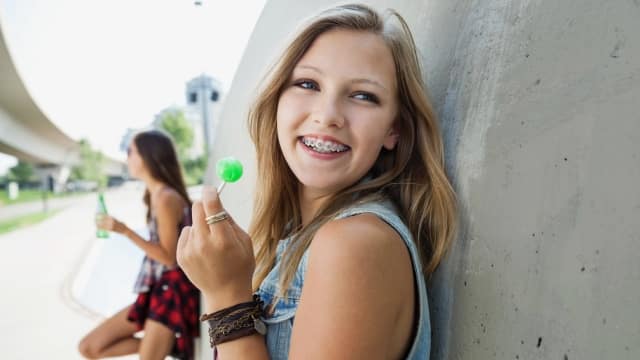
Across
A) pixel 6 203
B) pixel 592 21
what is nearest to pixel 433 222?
pixel 592 21

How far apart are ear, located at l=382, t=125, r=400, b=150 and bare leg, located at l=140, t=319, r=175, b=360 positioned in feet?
6.47

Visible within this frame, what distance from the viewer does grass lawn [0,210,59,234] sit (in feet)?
44.3

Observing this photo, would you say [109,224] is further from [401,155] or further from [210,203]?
[401,155]

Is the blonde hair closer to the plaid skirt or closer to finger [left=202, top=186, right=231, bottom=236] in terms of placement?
finger [left=202, top=186, right=231, bottom=236]

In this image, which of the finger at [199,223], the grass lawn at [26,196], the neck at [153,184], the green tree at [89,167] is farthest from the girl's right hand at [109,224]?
the green tree at [89,167]

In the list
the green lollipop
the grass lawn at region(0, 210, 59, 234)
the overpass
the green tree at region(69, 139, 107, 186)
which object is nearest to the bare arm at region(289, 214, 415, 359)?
the green lollipop

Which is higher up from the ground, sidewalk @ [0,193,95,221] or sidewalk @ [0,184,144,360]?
sidewalk @ [0,184,144,360]

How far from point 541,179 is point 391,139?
0.36 m

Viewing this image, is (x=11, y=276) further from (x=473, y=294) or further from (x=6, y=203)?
(x=6, y=203)

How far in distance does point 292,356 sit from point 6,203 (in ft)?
65.4

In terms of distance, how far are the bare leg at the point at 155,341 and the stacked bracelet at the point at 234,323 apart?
184 centimetres

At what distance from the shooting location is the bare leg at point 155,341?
2527mm

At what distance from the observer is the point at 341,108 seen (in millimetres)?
931

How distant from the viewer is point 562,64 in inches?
26.3
